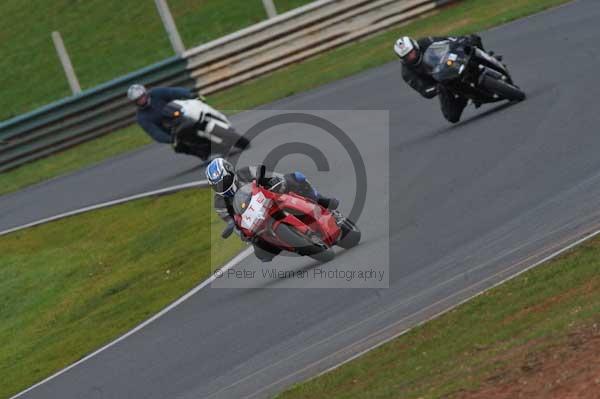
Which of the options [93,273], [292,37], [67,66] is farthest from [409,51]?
[67,66]

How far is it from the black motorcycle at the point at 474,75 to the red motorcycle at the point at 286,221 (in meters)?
4.58

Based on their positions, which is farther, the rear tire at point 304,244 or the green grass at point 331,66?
the green grass at point 331,66

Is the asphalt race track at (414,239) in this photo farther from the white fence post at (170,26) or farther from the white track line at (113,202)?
the white fence post at (170,26)

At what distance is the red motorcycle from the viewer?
513 inches

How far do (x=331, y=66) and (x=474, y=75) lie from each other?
7.58 meters

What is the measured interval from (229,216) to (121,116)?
12901mm

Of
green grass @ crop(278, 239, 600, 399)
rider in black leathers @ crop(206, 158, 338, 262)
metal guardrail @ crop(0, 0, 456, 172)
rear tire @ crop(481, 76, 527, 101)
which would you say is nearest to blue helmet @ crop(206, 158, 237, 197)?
rider in black leathers @ crop(206, 158, 338, 262)

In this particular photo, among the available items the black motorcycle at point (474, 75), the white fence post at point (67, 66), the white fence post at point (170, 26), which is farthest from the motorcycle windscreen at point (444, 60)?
the white fence post at point (67, 66)

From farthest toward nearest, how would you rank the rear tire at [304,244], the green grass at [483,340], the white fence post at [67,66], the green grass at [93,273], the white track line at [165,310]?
the white fence post at [67,66] → the green grass at [93,273] → the white track line at [165,310] → the rear tire at [304,244] → the green grass at [483,340]

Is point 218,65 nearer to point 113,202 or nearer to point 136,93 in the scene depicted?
point 136,93

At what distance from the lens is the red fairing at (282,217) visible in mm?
13008

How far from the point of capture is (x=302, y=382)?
32.0 feet

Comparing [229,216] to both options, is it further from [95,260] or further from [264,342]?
[95,260]

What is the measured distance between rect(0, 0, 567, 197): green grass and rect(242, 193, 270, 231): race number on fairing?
10.6 meters
